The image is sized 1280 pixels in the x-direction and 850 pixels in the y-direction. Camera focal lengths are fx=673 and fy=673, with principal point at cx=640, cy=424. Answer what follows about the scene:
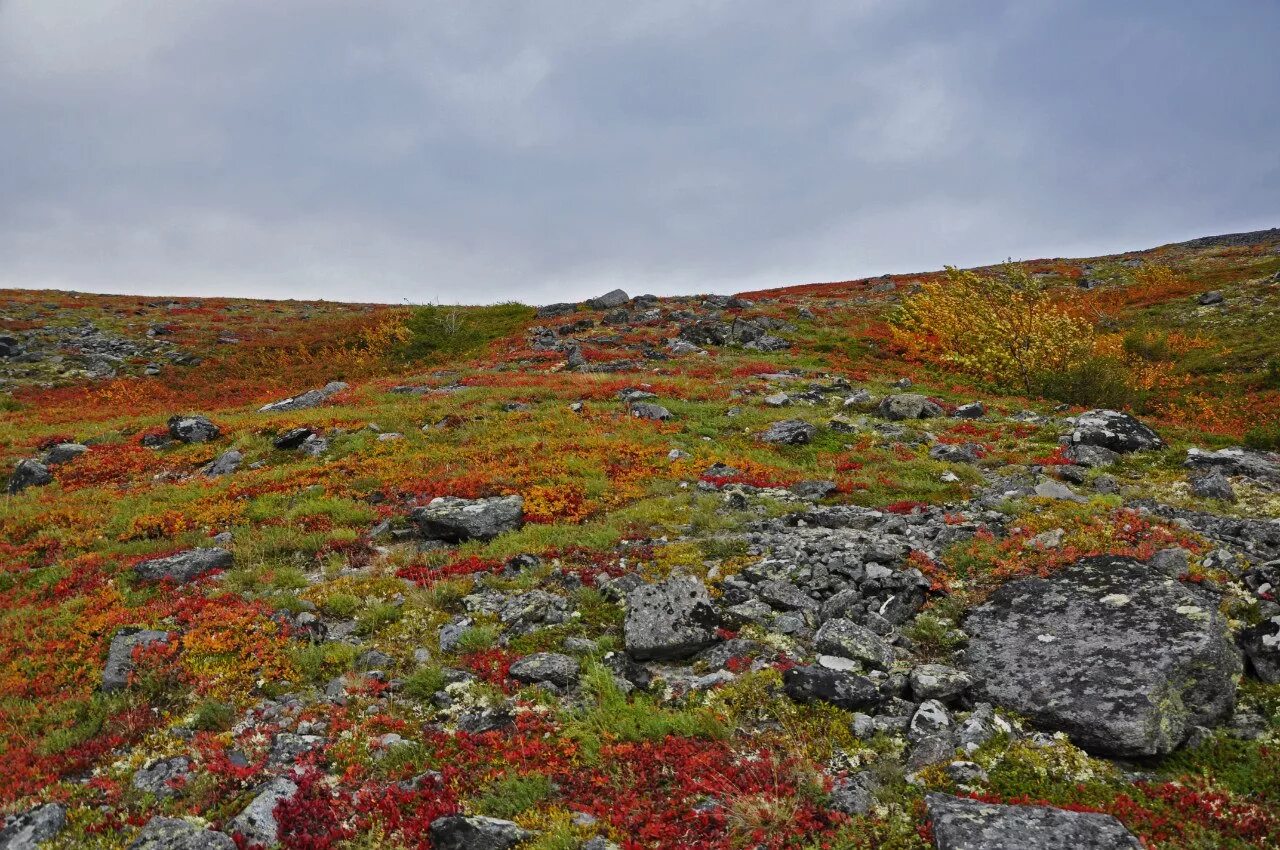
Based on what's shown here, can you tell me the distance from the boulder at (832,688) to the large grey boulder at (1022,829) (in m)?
1.81

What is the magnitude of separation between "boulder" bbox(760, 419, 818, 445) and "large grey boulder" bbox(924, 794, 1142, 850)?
53.3 ft

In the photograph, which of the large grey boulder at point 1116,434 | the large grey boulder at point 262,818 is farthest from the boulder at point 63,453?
the large grey boulder at point 1116,434

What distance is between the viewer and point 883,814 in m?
6.08

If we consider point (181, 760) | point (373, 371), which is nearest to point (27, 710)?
point (181, 760)

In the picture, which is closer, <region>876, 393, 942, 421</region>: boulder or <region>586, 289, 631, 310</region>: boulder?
<region>876, 393, 942, 421</region>: boulder

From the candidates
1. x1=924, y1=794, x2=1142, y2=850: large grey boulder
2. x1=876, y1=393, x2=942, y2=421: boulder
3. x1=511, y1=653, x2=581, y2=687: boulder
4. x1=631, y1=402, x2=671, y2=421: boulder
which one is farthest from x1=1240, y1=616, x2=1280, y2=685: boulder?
x1=631, y1=402, x2=671, y2=421: boulder

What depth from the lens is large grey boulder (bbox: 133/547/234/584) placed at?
1220 centimetres

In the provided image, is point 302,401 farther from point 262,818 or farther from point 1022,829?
point 1022,829

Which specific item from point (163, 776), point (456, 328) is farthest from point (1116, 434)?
point (456, 328)

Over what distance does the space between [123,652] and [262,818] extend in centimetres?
469

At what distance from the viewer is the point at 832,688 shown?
7.77 meters

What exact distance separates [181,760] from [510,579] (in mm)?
5343

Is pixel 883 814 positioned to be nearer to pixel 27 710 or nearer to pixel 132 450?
pixel 27 710

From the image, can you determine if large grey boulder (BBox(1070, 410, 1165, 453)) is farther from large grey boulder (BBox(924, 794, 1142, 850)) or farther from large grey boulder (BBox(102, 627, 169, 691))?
large grey boulder (BBox(102, 627, 169, 691))
